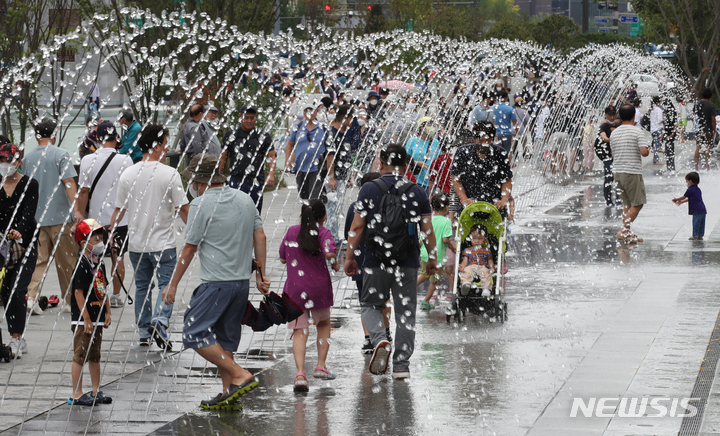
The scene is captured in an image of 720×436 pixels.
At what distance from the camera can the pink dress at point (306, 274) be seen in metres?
7.27

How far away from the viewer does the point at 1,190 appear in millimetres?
8352

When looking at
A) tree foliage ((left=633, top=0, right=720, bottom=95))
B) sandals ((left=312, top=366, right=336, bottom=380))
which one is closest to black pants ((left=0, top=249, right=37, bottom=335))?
sandals ((left=312, top=366, right=336, bottom=380))

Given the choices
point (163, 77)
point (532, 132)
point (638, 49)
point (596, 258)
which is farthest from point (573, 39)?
point (596, 258)

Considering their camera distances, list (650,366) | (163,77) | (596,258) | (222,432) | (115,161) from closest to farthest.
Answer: (222,432) < (650,366) < (115,161) < (596,258) < (163,77)

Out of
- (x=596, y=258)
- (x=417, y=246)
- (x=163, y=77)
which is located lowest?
(x=596, y=258)

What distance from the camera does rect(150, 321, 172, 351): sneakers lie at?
8320 millimetres

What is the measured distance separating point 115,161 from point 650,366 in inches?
207

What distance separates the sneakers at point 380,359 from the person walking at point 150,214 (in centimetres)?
194

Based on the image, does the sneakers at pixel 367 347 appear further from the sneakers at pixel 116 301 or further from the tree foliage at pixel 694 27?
the tree foliage at pixel 694 27

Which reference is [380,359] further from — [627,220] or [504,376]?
[627,220]

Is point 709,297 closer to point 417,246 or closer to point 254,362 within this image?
point 417,246

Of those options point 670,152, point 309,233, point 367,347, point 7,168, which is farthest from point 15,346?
point 670,152

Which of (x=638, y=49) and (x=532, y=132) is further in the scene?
(x=638, y=49)

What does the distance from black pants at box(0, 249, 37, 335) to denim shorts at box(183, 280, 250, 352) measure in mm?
2078
